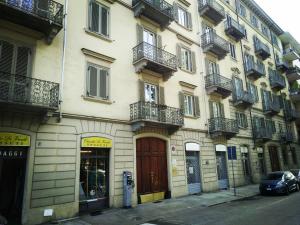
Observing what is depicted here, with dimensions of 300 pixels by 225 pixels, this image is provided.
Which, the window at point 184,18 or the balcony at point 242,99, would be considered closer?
the window at point 184,18

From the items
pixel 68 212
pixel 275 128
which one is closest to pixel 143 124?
pixel 68 212

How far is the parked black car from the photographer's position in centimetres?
1626

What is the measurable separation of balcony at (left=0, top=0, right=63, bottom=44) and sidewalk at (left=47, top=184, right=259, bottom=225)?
7939mm

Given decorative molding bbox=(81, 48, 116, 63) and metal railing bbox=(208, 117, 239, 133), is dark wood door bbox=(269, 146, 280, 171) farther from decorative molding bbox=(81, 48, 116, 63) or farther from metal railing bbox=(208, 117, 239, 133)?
decorative molding bbox=(81, 48, 116, 63)

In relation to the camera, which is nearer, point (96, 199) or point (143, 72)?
point (96, 199)

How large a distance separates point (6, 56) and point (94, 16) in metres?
5.38

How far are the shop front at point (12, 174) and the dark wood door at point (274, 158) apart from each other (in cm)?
2504

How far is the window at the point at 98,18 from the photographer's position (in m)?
13.6

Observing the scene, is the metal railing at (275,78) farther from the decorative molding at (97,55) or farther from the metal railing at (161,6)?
the decorative molding at (97,55)

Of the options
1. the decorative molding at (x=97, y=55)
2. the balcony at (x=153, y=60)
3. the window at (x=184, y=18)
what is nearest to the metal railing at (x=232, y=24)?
the window at (x=184, y=18)

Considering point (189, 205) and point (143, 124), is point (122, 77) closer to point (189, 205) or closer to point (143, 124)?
point (143, 124)

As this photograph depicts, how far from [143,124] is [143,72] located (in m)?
3.55

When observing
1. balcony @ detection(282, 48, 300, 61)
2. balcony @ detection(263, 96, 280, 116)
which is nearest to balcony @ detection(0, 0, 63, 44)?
balcony @ detection(263, 96, 280, 116)

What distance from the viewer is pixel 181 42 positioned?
1903 centimetres
